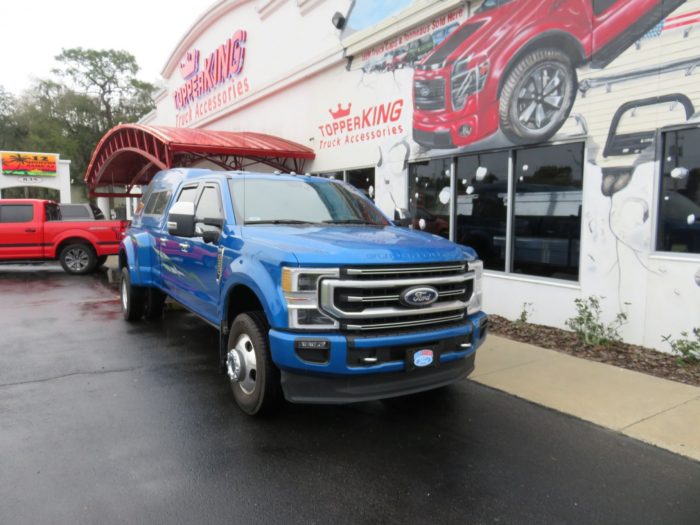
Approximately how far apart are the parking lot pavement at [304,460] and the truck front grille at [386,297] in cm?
91

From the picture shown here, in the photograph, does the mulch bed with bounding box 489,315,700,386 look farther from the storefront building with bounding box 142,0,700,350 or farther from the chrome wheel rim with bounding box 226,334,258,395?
the chrome wheel rim with bounding box 226,334,258,395

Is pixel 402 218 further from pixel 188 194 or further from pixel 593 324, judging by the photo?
pixel 593 324

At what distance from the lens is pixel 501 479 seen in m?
3.35

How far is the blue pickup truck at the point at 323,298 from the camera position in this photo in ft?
11.8

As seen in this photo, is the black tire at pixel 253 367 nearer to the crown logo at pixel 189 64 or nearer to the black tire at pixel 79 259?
the black tire at pixel 79 259

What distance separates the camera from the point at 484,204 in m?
8.30

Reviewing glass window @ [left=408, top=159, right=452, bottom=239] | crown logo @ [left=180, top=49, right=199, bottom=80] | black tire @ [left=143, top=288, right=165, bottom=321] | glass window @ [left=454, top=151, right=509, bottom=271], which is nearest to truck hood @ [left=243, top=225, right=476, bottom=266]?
glass window @ [left=454, top=151, right=509, bottom=271]

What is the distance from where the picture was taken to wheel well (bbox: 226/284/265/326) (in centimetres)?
432

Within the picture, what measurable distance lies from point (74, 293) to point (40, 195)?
4766 centimetres

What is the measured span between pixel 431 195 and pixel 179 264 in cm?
509

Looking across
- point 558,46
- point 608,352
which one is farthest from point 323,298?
point 558,46

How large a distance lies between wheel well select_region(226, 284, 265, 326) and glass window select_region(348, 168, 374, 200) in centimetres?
667

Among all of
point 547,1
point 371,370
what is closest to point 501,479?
point 371,370

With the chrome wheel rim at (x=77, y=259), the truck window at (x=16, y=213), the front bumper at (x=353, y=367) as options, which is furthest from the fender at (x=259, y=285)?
the truck window at (x=16, y=213)
